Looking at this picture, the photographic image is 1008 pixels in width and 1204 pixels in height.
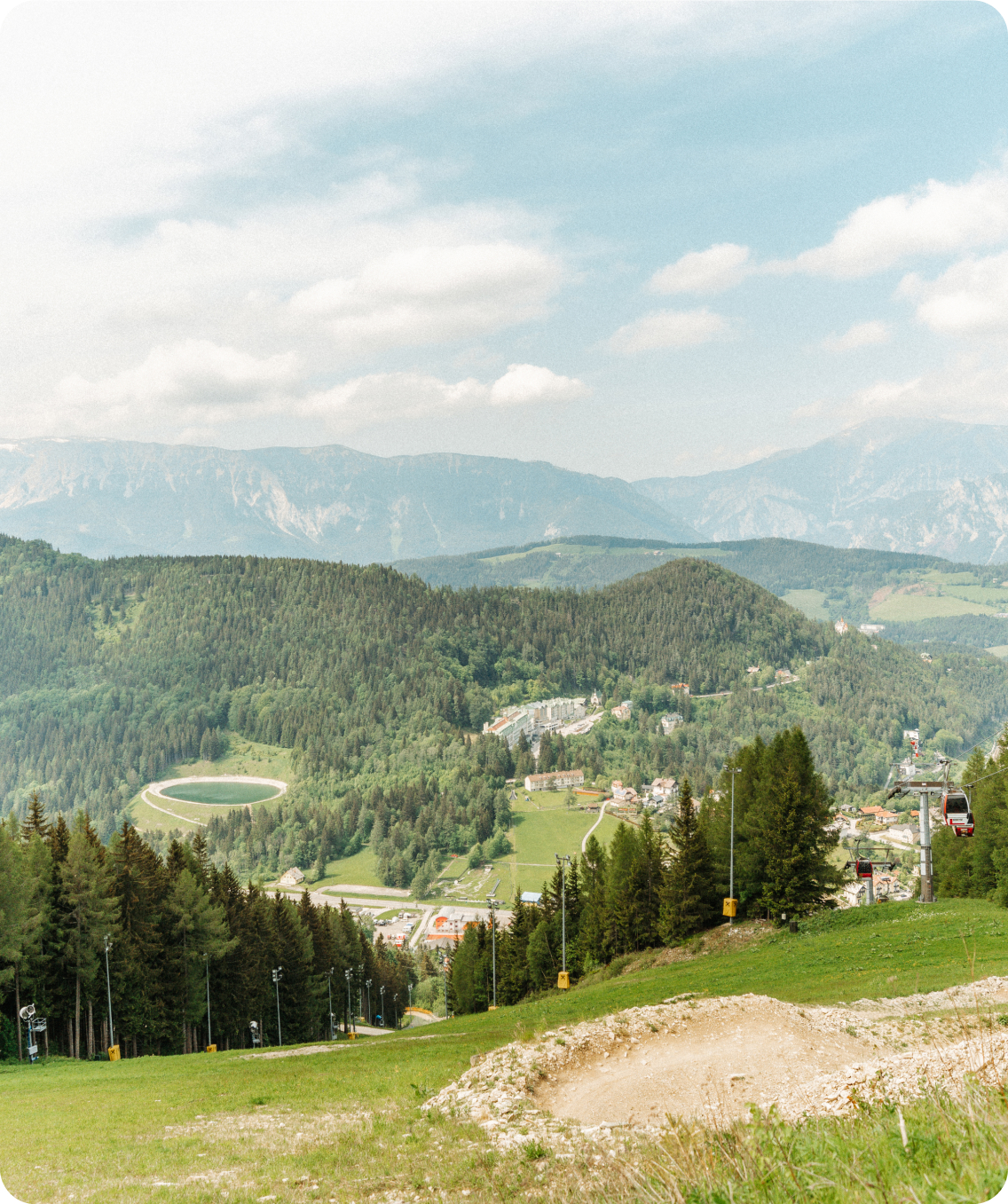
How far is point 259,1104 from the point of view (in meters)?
14.2

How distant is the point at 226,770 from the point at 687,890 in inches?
6477

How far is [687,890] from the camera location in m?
35.9

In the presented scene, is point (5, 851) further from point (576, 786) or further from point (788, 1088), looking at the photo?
point (576, 786)

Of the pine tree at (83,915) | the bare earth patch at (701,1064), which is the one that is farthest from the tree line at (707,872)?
the pine tree at (83,915)

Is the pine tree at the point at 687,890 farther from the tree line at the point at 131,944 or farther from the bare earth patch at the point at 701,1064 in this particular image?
the tree line at the point at 131,944

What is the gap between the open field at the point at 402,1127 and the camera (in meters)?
4.43

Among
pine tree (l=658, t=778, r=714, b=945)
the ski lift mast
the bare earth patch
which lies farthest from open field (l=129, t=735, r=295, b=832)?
the bare earth patch

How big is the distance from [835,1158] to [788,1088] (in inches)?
270

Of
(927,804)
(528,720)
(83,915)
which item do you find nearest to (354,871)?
(528,720)

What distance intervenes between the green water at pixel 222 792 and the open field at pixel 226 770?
0.73 metres

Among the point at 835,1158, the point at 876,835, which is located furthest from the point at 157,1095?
the point at 876,835

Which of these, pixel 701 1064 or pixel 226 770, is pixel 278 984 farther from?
pixel 226 770

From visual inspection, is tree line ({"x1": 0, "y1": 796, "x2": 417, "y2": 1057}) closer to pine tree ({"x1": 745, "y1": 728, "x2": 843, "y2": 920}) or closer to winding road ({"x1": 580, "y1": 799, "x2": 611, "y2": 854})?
pine tree ({"x1": 745, "y1": 728, "x2": 843, "y2": 920})

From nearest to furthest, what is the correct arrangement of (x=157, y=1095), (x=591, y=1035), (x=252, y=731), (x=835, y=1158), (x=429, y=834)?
(x=835, y=1158)
(x=591, y=1035)
(x=157, y=1095)
(x=429, y=834)
(x=252, y=731)
